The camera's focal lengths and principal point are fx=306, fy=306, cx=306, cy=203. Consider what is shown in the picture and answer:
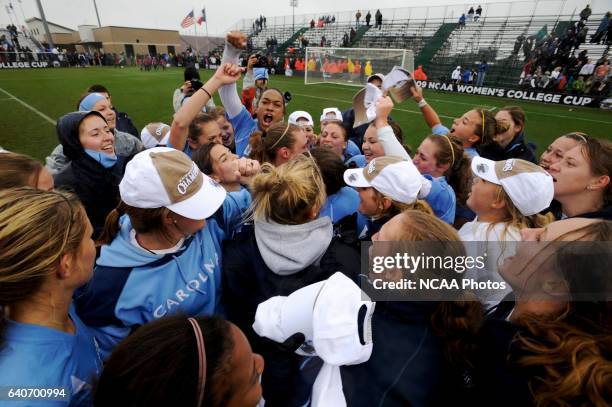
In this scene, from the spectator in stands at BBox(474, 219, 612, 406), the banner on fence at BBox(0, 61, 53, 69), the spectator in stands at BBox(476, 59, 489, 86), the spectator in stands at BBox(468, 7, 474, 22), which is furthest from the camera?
the spectator in stands at BBox(468, 7, 474, 22)

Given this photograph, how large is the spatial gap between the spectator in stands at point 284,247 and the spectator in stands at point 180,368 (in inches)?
21.0

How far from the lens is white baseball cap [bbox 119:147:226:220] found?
1517mm

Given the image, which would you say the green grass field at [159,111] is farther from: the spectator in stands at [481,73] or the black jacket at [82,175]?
the black jacket at [82,175]

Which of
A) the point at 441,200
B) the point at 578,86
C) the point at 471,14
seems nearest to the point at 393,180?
the point at 441,200

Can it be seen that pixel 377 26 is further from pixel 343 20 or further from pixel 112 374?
pixel 112 374

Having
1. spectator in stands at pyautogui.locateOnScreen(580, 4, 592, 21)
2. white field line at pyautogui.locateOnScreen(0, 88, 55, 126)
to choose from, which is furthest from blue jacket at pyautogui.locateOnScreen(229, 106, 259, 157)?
spectator in stands at pyautogui.locateOnScreen(580, 4, 592, 21)

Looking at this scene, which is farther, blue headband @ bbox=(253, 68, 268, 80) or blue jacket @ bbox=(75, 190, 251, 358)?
blue headband @ bbox=(253, 68, 268, 80)

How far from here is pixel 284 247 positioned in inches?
62.9

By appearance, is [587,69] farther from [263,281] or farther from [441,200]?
[263,281]

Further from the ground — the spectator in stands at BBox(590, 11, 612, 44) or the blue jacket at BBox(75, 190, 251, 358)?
the spectator in stands at BBox(590, 11, 612, 44)

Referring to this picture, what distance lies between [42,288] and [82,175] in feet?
5.57

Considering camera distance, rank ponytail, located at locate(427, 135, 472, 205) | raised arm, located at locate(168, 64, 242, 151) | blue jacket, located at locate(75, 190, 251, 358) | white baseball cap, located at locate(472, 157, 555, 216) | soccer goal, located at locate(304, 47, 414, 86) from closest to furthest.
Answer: blue jacket, located at locate(75, 190, 251, 358) < white baseball cap, located at locate(472, 157, 555, 216) < raised arm, located at locate(168, 64, 242, 151) < ponytail, located at locate(427, 135, 472, 205) < soccer goal, located at locate(304, 47, 414, 86)

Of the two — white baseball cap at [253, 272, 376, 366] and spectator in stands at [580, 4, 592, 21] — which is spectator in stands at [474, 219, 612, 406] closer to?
white baseball cap at [253, 272, 376, 366]

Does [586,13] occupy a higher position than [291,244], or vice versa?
[586,13]
